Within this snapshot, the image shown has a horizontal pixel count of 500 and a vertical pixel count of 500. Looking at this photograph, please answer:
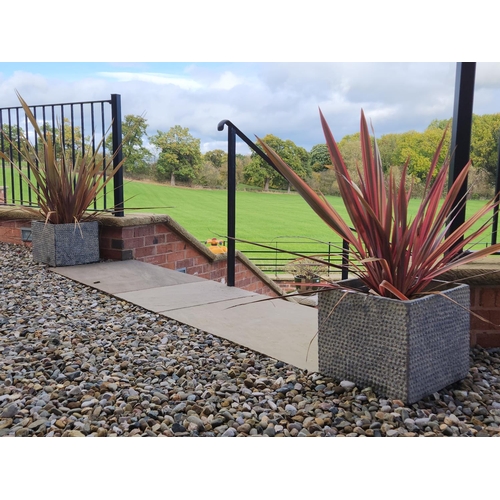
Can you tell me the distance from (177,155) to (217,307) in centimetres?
1452

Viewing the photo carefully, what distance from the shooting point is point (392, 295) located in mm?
1714

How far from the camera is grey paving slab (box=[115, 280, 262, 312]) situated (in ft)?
9.76

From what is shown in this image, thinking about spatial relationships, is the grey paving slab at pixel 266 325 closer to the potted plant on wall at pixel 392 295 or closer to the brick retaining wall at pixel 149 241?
the potted plant on wall at pixel 392 295

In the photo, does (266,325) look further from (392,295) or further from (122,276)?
(122,276)

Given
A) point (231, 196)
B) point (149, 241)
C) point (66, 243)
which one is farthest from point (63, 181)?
point (231, 196)

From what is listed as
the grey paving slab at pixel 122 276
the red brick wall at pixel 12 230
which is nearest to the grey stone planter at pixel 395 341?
the grey paving slab at pixel 122 276

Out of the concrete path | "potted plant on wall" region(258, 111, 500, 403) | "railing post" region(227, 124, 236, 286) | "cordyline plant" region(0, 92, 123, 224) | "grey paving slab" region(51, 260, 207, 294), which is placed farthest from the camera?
"cordyline plant" region(0, 92, 123, 224)

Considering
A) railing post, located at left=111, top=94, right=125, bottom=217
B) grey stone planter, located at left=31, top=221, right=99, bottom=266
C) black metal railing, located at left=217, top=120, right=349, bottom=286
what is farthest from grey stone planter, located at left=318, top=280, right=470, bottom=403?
railing post, located at left=111, top=94, right=125, bottom=217

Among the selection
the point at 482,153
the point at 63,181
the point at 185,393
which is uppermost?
the point at 482,153

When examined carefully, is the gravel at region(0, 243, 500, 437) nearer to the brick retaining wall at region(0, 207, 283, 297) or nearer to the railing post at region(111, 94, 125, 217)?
the brick retaining wall at region(0, 207, 283, 297)

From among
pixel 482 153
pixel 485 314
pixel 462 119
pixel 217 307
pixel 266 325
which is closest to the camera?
pixel 485 314

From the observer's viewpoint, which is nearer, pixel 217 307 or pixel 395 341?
pixel 395 341

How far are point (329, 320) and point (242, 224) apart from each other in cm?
2372

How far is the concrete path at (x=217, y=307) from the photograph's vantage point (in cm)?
225
